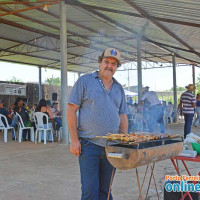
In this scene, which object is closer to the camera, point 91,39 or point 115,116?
point 115,116

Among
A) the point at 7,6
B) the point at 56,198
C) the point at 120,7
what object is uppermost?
the point at 7,6

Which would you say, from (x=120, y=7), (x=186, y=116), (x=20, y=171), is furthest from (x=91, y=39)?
(x=20, y=171)

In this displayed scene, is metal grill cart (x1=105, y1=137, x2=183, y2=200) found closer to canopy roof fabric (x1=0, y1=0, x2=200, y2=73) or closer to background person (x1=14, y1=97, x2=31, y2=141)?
canopy roof fabric (x1=0, y1=0, x2=200, y2=73)

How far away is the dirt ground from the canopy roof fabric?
4.19 metres

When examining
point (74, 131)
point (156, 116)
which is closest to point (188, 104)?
point (156, 116)

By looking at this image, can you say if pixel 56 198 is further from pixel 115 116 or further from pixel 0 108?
pixel 0 108

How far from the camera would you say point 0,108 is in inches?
357

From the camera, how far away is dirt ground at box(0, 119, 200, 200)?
3607 millimetres

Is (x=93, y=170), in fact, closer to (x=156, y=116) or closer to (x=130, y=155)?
(x=130, y=155)

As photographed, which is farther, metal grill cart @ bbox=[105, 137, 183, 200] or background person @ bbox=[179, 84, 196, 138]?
background person @ bbox=[179, 84, 196, 138]

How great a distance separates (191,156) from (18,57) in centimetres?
1774

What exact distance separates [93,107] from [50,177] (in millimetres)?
2407

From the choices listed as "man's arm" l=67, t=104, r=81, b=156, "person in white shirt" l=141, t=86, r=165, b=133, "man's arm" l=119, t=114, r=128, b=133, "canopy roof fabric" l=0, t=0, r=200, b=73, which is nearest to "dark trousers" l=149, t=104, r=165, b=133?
"person in white shirt" l=141, t=86, r=165, b=133

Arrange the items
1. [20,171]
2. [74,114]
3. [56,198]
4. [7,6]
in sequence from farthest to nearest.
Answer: [7,6], [20,171], [56,198], [74,114]
